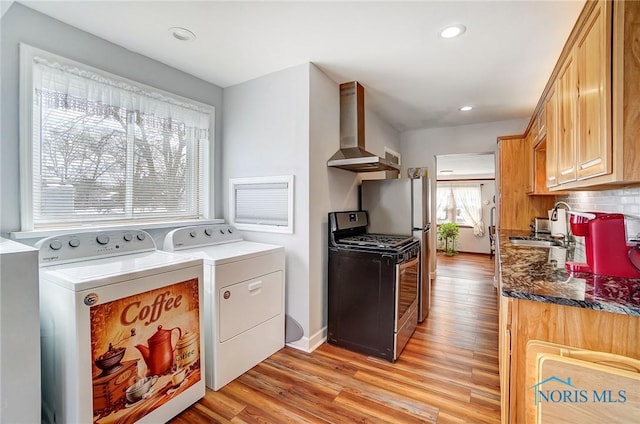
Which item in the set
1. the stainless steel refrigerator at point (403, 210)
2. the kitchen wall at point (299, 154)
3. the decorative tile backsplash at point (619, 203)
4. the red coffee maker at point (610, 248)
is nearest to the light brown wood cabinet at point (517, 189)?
the decorative tile backsplash at point (619, 203)

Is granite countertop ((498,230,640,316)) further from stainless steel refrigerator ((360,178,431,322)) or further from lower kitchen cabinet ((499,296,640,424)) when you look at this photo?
stainless steel refrigerator ((360,178,431,322))

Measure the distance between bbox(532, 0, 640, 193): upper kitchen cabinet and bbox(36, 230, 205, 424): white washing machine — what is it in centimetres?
218

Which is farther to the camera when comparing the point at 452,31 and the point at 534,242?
the point at 534,242

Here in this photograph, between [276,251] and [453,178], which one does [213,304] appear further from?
[453,178]

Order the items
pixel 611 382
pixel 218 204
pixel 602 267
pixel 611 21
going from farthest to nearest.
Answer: pixel 218 204
pixel 602 267
pixel 611 21
pixel 611 382

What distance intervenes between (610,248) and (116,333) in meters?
2.46

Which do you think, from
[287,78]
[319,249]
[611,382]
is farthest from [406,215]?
[611,382]

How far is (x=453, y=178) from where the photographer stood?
855 centimetres

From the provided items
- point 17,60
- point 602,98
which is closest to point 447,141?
point 602,98

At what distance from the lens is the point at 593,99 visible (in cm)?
137

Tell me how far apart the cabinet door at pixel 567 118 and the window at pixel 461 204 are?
6285mm

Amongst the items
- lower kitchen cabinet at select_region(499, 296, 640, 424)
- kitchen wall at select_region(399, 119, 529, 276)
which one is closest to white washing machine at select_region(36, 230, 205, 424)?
lower kitchen cabinet at select_region(499, 296, 640, 424)

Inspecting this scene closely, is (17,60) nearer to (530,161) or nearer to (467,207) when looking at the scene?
(530,161)

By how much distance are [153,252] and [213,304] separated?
626 mm
